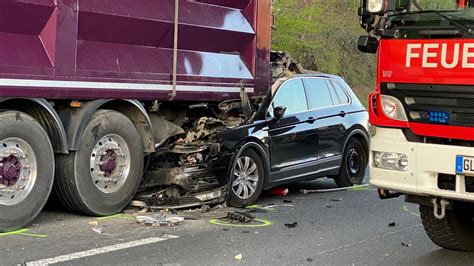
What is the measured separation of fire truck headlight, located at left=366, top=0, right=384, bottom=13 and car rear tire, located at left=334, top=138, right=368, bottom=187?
4433 mm

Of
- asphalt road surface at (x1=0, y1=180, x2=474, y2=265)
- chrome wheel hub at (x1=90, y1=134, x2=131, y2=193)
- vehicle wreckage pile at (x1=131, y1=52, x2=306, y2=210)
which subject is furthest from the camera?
vehicle wreckage pile at (x1=131, y1=52, x2=306, y2=210)

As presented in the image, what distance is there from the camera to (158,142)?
8086 mm


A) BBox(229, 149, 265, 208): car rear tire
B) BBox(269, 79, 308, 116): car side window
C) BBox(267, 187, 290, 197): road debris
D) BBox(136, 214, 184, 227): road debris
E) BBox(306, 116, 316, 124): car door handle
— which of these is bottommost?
BBox(136, 214, 184, 227): road debris

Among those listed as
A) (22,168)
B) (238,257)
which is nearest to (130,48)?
(22,168)

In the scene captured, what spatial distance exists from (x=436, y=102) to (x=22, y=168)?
395cm

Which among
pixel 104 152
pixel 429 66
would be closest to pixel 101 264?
pixel 104 152

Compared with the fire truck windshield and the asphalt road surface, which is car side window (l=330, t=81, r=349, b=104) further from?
the fire truck windshield

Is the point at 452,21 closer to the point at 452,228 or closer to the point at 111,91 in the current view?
the point at 452,228

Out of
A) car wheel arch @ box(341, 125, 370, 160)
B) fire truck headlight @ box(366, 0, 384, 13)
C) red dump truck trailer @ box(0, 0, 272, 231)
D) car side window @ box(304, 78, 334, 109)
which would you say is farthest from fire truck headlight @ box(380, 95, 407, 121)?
car wheel arch @ box(341, 125, 370, 160)

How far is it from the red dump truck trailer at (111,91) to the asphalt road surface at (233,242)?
46 cm

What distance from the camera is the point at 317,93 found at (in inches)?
375

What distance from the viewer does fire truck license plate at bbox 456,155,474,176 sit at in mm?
5086

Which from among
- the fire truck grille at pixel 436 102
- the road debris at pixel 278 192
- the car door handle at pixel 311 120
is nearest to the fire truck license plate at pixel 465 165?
the fire truck grille at pixel 436 102

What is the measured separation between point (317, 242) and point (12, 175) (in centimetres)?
303
